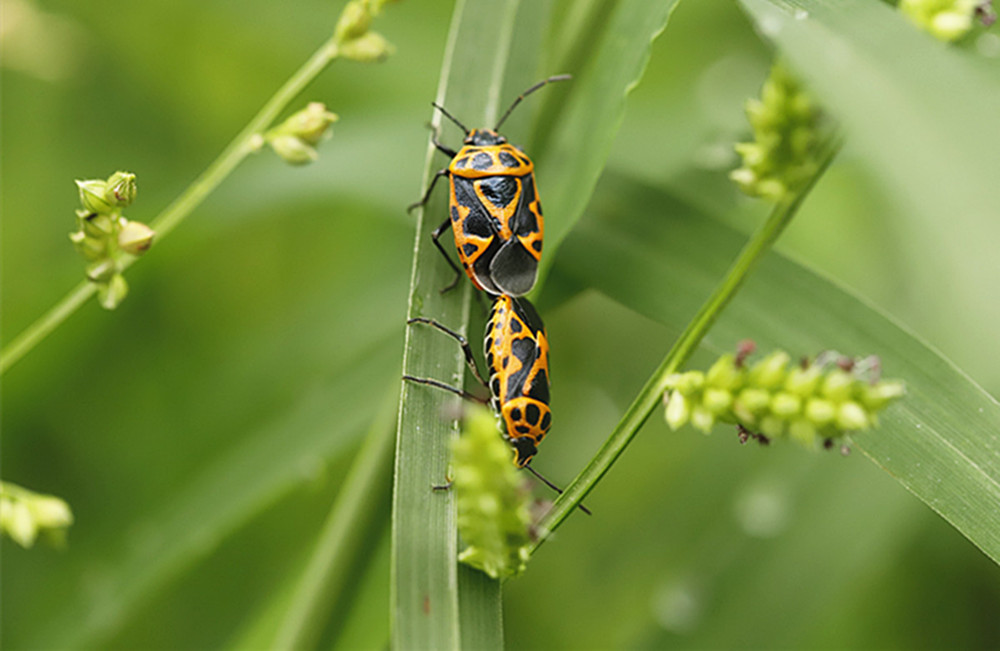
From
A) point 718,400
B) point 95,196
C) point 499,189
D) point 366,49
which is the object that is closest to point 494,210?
point 499,189

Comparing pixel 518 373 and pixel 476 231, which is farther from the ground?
pixel 476 231

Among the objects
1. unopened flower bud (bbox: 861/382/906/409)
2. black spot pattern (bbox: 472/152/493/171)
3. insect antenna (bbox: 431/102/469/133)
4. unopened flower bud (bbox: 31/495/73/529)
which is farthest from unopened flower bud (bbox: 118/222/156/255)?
unopened flower bud (bbox: 861/382/906/409)

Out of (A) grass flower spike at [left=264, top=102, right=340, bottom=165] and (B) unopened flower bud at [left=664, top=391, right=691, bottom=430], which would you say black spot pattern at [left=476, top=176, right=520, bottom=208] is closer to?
(A) grass flower spike at [left=264, top=102, right=340, bottom=165]

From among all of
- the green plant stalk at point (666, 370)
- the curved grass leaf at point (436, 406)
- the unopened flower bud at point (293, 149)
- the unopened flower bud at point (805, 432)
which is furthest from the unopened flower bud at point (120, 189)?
the unopened flower bud at point (805, 432)

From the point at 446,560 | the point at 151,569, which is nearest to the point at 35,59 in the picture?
the point at 151,569

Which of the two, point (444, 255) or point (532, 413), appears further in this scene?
point (532, 413)

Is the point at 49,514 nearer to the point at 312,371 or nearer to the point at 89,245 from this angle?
the point at 89,245
